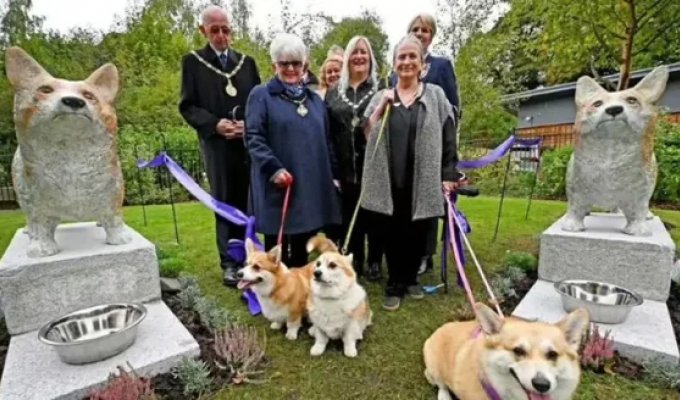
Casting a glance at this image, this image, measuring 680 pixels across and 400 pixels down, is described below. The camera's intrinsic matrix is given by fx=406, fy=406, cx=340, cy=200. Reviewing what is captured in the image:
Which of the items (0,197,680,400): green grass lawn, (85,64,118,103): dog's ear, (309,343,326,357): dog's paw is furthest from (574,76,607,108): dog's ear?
(85,64,118,103): dog's ear

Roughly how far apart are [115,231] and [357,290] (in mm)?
1737

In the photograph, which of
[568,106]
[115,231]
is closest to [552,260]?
[115,231]

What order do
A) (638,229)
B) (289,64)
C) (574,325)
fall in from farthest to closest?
(638,229), (289,64), (574,325)

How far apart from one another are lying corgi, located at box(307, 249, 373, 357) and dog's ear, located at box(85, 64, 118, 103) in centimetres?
175

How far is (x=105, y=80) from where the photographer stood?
8.66 feet

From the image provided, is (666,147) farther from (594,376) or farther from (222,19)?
(222,19)

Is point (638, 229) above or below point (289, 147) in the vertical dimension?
below

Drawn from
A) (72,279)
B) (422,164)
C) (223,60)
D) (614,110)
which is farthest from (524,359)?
(223,60)

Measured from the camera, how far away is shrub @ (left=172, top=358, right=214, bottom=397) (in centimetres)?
219

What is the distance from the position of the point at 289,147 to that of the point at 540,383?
2129mm

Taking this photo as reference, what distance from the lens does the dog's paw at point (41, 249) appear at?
2590mm

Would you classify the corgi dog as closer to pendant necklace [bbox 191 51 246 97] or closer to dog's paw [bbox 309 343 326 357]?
dog's paw [bbox 309 343 326 357]

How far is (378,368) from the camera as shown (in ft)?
8.03

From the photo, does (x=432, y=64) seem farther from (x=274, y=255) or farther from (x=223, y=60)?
(x=274, y=255)
